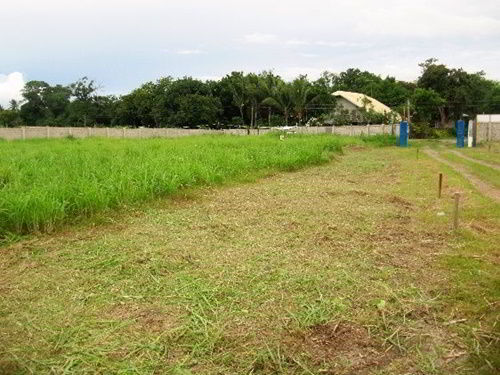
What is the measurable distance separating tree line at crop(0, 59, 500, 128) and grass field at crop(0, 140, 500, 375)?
36.2 m

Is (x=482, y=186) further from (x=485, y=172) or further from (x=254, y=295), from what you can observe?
(x=254, y=295)

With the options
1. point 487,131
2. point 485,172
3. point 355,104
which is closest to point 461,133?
point 487,131

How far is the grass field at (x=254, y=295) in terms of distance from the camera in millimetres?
2830

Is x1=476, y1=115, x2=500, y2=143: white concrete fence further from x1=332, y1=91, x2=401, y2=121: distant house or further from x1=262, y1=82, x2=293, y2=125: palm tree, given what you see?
x1=262, y1=82, x2=293, y2=125: palm tree

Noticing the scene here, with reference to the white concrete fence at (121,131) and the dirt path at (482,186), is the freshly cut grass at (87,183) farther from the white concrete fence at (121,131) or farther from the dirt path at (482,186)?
the white concrete fence at (121,131)

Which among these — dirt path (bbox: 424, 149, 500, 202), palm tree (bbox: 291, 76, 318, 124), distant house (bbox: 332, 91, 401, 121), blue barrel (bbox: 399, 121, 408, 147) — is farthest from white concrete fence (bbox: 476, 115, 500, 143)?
palm tree (bbox: 291, 76, 318, 124)

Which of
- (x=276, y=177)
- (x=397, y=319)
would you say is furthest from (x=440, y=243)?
(x=276, y=177)

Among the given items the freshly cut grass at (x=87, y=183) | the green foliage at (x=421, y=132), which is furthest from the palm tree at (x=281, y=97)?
the freshly cut grass at (x=87, y=183)

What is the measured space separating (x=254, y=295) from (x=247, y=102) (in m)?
44.3

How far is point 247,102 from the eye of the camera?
4703cm

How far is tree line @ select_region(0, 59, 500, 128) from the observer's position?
43.3m

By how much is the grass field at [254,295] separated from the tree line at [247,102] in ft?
119

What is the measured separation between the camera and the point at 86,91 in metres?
54.4

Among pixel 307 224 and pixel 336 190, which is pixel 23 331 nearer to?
pixel 307 224
